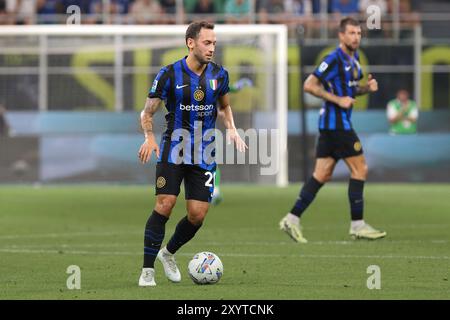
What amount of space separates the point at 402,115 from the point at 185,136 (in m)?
17.1

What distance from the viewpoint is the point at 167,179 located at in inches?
369

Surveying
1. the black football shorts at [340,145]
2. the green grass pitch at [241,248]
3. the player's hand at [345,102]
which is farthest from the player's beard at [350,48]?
the green grass pitch at [241,248]

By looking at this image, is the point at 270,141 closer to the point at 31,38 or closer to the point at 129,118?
the point at 129,118

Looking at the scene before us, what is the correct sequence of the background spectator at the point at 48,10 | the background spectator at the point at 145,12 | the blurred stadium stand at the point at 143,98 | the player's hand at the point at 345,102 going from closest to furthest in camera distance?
→ 1. the player's hand at the point at 345,102
2. the blurred stadium stand at the point at 143,98
3. the background spectator at the point at 145,12
4. the background spectator at the point at 48,10

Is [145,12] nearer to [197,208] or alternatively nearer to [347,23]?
[347,23]

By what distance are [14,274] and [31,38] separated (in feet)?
46.6

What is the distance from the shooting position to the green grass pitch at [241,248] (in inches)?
356

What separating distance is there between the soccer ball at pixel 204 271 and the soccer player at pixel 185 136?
0.79 feet

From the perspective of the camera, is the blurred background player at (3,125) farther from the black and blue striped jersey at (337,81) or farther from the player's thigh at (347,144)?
the player's thigh at (347,144)

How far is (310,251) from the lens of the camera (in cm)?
1216

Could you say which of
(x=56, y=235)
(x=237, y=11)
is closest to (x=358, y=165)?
Answer: (x=56, y=235)

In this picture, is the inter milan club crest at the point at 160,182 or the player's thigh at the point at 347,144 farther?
the player's thigh at the point at 347,144

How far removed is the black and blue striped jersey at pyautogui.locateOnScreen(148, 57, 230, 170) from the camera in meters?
9.45

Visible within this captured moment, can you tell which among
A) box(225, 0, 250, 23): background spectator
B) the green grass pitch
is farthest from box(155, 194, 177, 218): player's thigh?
box(225, 0, 250, 23): background spectator
